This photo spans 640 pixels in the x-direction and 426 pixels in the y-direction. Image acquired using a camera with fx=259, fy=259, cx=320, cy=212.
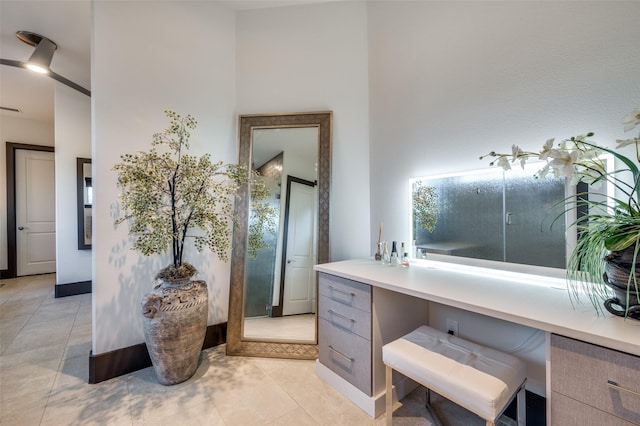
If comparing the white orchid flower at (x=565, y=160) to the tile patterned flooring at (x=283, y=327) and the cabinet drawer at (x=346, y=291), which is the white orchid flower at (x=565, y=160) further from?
the tile patterned flooring at (x=283, y=327)

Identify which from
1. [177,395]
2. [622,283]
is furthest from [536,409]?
[177,395]

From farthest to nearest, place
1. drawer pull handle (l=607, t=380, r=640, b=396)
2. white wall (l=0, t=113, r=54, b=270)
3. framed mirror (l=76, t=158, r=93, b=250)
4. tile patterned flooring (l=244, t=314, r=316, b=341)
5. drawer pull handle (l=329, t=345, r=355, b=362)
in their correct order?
white wall (l=0, t=113, r=54, b=270), framed mirror (l=76, t=158, r=93, b=250), tile patterned flooring (l=244, t=314, r=316, b=341), drawer pull handle (l=329, t=345, r=355, b=362), drawer pull handle (l=607, t=380, r=640, b=396)

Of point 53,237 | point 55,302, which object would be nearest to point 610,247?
point 55,302

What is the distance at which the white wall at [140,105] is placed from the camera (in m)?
1.90

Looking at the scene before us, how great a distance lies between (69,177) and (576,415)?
539 centimetres

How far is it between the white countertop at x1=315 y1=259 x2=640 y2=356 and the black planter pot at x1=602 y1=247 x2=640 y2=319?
4 cm

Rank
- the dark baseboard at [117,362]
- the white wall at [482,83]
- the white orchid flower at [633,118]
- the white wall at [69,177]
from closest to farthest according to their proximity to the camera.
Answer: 1. the white orchid flower at [633,118]
2. the white wall at [482,83]
3. the dark baseboard at [117,362]
4. the white wall at [69,177]

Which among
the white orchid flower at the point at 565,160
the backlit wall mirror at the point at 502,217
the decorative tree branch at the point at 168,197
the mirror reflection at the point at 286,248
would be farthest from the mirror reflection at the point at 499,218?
the decorative tree branch at the point at 168,197

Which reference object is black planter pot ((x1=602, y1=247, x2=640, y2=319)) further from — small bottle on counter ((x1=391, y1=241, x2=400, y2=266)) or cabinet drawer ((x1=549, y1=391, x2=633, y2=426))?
small bottle on counter ((x1=391, y1=241, x2=400, y2=266))

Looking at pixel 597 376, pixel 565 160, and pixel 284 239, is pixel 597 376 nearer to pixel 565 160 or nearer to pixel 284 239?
pixel 565 160

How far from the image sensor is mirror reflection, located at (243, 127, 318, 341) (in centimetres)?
224

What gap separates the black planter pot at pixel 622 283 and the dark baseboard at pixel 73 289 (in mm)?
5318

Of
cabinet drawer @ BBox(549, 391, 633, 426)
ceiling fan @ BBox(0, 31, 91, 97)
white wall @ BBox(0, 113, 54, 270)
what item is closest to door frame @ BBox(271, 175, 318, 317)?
cabinet drawer @ BBox(549, 391, 633, 426)

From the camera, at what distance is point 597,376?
843 millimetres
